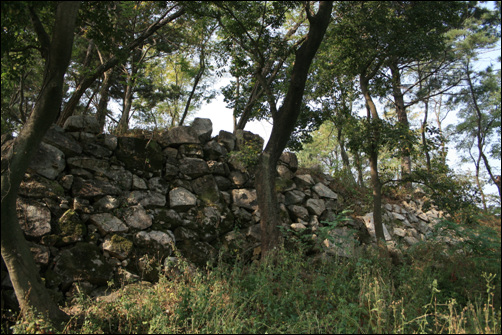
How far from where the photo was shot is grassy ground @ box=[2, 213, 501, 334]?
379 cm

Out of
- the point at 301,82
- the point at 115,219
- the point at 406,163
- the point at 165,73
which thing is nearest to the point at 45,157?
the point at 115,219

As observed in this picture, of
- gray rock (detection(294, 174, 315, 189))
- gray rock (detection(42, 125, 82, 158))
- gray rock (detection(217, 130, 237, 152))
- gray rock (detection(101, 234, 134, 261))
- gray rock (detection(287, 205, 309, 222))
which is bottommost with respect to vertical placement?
gray rock (detection(101, 234, 134, 261))

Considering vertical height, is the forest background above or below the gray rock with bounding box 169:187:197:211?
above

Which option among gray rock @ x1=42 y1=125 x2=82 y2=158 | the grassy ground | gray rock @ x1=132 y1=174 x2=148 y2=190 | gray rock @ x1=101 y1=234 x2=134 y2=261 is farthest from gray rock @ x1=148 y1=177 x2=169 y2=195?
the grassy ground

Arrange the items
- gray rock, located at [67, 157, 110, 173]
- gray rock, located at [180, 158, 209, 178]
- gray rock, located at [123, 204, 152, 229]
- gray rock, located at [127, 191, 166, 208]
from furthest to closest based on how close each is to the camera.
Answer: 1. gray rock, located at [180, 158, 209, 178]
2. gray rock, located at [127, 191, 166, 208]
3. gray rock, located at [67, 157, 110, 173]
4. gray rock, located at [123, 204, 152, 229]

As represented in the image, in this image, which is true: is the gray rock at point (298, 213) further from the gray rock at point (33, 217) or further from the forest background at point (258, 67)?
the gray rock at point (33, 217)

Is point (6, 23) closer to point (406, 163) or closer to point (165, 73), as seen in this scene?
point (165, 73)

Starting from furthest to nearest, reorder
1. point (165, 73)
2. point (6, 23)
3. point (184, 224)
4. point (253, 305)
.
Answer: point (165, 73)
point (184, 224)
point (6, 23)
point (253, 305)

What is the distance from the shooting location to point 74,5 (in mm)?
4199

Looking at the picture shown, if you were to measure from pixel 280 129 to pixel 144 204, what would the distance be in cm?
345

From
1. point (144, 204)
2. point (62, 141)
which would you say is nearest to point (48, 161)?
point (62, 141)

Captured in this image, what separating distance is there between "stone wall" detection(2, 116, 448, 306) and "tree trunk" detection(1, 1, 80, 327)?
1125 millimetres

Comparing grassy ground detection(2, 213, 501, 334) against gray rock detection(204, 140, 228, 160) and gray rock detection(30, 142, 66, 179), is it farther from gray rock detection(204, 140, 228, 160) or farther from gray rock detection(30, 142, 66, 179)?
gray rock detection(204, 140, 228, 160)

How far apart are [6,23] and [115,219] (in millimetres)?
3610
